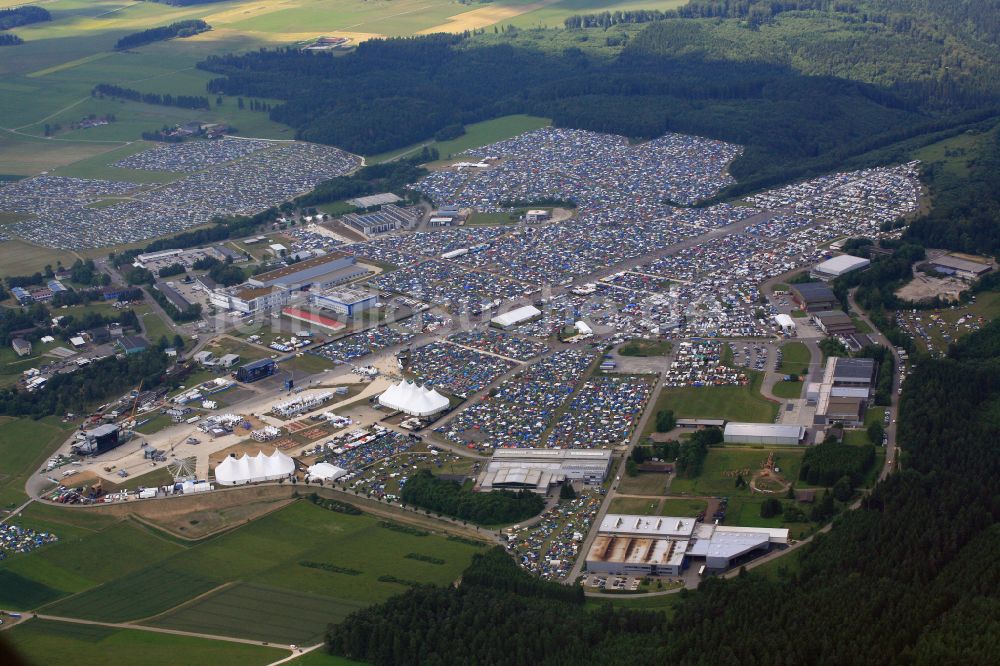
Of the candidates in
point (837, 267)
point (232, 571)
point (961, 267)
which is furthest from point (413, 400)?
point (961, 267)

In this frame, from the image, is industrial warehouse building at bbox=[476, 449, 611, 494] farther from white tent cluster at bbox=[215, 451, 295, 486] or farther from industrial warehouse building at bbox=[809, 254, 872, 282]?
industrial warehouse building at bbox=[809, 254, 872, 282]

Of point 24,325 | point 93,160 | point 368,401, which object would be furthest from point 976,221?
point 93,160

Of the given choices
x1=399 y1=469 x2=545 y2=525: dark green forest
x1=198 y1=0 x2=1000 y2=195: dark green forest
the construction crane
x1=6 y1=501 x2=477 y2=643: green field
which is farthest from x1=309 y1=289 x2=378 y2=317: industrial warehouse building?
x1=198 y1=0 x2=1000 y2=195: dark green forest

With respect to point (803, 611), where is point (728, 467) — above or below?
below

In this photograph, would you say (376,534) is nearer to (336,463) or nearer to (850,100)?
(336,463)

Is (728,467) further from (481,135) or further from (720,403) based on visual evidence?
(481,135)

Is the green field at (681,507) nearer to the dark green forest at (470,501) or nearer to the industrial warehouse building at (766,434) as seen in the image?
the dark green forest at (470,501)

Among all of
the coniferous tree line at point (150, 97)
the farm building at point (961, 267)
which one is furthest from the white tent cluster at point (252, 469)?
the coniferous tree line at point (150, 97)
